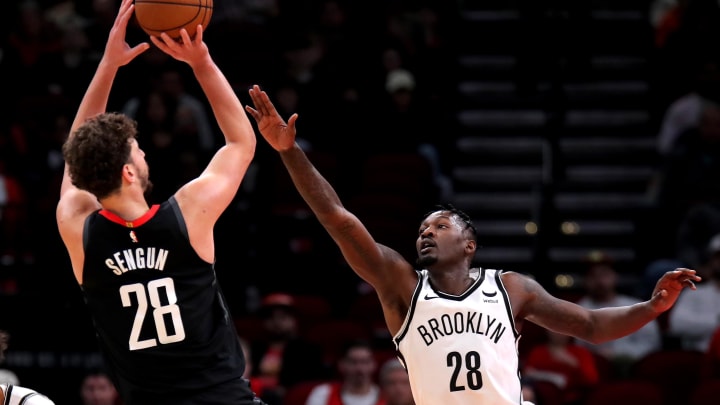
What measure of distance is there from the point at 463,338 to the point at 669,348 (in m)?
5.81

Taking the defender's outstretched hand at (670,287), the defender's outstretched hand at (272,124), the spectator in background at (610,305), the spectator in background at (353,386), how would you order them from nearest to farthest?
the defender's outstretched hand at (272,124) < the defender's outstretched hand at (670,287) < the spectator in background at (353,386) < the spectator in background at (610,305)

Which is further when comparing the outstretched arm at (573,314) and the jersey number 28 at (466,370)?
the outstretched arm at (573,314)

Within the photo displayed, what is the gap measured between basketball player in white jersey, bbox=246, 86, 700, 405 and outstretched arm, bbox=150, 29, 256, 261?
20.0 inches

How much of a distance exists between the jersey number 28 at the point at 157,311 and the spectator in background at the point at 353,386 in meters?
5.47

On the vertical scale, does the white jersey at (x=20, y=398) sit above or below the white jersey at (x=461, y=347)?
below

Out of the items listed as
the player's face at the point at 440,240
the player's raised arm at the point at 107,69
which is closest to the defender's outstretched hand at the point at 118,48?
the player's raised arm at the point at 107,69

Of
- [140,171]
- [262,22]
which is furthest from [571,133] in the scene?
[140,171]

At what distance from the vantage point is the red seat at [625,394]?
939cm

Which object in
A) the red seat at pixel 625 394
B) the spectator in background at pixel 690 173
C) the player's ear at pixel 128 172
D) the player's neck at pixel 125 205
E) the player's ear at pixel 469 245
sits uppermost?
the spectator in background at pixel 690 173

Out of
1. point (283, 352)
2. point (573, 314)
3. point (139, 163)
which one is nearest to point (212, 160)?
point (139, 163)

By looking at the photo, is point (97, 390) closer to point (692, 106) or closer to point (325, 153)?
point (325, 153)

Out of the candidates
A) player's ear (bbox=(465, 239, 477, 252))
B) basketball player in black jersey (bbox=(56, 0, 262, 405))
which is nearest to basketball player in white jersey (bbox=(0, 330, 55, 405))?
basketball player in black jersey (bbox=(56, 0, 262, 405))

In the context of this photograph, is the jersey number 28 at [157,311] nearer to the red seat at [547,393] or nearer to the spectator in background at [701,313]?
the red seat at [547,393]

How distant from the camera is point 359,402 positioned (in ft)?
32.5
